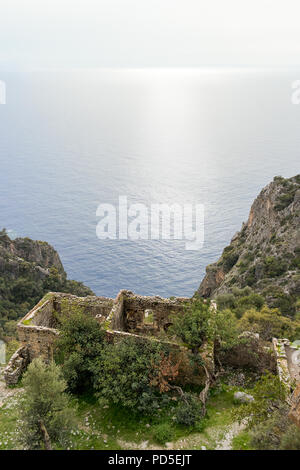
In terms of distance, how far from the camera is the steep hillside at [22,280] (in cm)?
6172

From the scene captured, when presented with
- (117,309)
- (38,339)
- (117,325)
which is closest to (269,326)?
(117,325)

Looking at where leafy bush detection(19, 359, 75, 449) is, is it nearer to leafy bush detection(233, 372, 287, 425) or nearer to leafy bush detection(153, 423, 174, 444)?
leafy bush detection(153, 423, 174, 444)

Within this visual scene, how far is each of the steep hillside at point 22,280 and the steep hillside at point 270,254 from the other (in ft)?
92.5

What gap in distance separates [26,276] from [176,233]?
81.0 metres

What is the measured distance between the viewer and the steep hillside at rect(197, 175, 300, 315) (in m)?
45.4

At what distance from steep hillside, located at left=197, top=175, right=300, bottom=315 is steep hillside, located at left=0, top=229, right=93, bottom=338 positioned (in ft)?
92.5

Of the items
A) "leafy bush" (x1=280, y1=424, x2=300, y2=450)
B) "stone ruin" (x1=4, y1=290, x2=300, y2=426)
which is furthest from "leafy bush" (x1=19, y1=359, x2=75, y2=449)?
"leafy bush" (x1=280, y1=424, x2=300, y2=450)

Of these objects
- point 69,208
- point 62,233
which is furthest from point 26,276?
point 69,208

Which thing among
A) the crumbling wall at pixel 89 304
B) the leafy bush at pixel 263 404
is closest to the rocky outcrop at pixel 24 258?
the crumbling wall at pixel 89 304

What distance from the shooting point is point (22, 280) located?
216ft

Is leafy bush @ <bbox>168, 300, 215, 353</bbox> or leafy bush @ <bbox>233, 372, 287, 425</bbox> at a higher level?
leafy bush @ <bbox>168, 300, 215, 353</bbox>

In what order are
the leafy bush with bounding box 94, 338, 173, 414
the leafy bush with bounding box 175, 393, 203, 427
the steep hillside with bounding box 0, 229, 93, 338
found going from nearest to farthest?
the leafy bush with bounding box 175, 393, 203, 427 → the leafy bush with bounding box 94, 338, 173, 414 → the steep hillside with bounding box 0, 229, 93, 338

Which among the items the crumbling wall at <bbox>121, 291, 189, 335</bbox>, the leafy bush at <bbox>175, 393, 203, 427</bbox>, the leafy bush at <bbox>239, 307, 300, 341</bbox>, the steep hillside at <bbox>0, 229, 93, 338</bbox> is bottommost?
the steep hillside at <bbox>0, 229, 93, 338</bbox>
